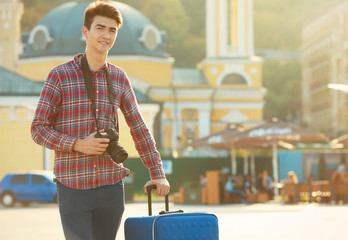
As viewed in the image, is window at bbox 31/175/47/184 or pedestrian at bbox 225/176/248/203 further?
window at bbox 31/175/47/184

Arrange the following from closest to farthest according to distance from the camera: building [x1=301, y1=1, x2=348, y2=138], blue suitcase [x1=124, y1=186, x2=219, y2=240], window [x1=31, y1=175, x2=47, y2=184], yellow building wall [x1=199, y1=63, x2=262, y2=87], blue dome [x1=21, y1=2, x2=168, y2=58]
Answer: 1. blue suitcase [x1=124, y1=186, x2=219, y2=240]
2. window [x1=31, y1=175, x2=47, y2=184]
3. blue dome [x1=21, y1=2, x2=168, y2=58]
4. yellow building wall [x1=199, y1=63, x2=262, y2=87]
5. building [x1=301, y1=1, x2=348, y2=138]

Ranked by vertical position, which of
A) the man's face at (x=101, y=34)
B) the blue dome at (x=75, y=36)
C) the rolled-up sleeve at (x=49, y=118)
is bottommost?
the rolled-up sleeve at (x=49, y=118)

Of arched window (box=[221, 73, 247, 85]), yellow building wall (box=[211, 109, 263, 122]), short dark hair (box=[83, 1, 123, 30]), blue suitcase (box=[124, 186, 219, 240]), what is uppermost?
arched window (box=[221, 73, 247, 85])

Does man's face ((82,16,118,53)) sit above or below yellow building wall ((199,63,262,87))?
below

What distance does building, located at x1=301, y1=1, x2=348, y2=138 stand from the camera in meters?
83.6

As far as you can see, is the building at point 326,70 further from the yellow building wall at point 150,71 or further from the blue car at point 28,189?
the blue car at point 28,189

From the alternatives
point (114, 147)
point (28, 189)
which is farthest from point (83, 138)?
point (28, 189)

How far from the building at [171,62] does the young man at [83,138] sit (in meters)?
70.1

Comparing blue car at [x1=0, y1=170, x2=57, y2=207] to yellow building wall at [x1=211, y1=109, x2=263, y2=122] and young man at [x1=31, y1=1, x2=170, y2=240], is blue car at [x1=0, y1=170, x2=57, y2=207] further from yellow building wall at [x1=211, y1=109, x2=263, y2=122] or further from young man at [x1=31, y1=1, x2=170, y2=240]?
yellow building wall at [x1=211, y1=109, x2=263, y2=122]

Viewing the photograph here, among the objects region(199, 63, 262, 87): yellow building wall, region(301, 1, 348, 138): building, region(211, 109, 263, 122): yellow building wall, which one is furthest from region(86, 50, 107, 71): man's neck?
region(199, 63, 262, 87): yellow building wall

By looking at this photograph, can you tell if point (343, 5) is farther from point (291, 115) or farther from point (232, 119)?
point (291, 115)

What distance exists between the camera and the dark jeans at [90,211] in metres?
4.78

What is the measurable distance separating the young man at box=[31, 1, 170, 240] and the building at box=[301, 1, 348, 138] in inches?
2865

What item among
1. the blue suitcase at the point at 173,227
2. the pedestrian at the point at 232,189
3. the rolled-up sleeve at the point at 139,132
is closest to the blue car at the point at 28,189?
the pedestrian at the point at 232,189
